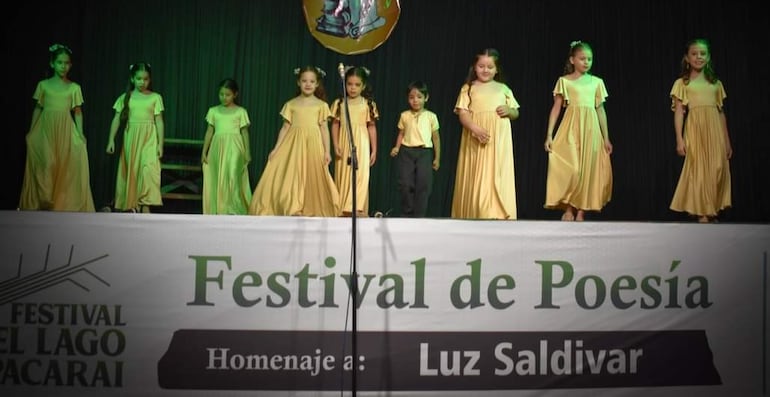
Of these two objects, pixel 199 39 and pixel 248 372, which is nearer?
pixel 248 372

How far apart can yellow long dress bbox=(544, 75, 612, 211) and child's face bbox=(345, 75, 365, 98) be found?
4.82ft

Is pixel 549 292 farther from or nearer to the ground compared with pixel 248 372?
farther from the ground

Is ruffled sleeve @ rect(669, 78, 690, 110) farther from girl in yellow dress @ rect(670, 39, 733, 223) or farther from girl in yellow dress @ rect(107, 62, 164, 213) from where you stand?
girl in yellow dress @ rect(107, 62, 164, 213)

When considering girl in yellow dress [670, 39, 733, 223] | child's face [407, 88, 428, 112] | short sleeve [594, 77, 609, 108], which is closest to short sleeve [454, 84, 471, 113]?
child's face [407, 88, 428, 112]

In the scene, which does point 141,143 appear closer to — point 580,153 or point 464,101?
point 464,101

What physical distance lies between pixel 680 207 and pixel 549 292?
2.54m

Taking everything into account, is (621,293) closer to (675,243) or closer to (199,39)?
(675,243)

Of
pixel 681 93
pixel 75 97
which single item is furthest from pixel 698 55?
pixel 75 97

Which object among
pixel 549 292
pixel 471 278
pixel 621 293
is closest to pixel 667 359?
pixel 621 293

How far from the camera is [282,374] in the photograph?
415 cm

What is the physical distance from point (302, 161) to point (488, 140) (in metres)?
1.49

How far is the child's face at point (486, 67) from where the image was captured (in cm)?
602

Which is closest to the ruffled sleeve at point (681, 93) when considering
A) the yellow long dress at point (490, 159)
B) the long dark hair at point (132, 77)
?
the yellow long dress at point (490, 159)

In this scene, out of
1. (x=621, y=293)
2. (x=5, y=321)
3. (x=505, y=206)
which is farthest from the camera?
(x=505, y=206)
